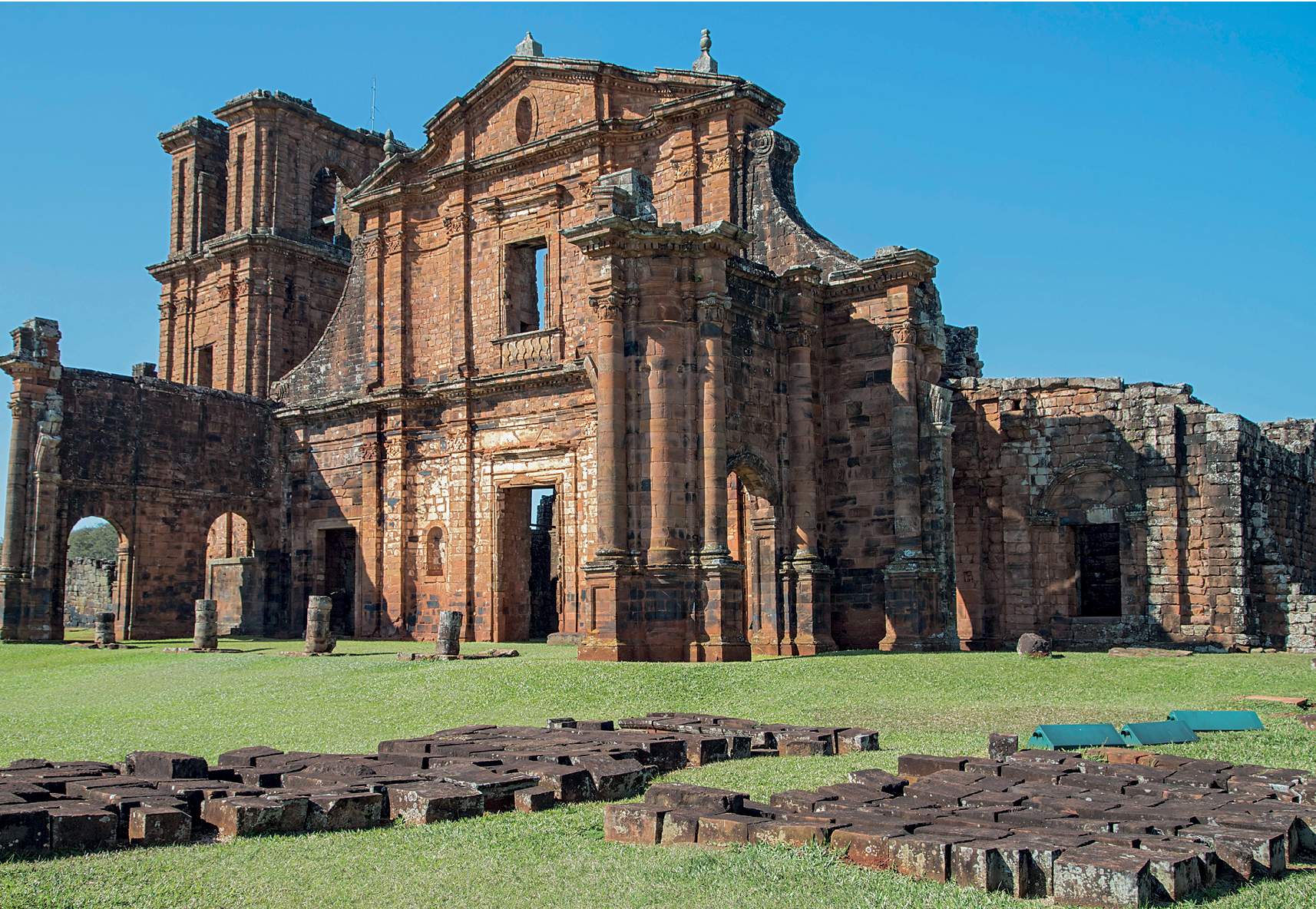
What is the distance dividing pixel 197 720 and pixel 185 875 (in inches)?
275

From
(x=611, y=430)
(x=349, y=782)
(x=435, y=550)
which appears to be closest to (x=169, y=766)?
(x=349, y=782)

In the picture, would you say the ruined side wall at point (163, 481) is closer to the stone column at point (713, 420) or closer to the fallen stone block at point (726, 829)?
the stone column at point (713, 420)

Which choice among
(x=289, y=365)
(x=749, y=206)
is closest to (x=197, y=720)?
(x=749, y=206)

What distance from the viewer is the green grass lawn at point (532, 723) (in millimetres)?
5492

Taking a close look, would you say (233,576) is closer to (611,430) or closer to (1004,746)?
(611,430)

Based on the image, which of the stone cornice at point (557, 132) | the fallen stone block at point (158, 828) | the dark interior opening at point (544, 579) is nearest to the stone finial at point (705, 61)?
the stone cornice at point (557, 132)

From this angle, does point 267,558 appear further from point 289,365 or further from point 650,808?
point 650,808

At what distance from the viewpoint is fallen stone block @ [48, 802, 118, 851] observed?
6.22m

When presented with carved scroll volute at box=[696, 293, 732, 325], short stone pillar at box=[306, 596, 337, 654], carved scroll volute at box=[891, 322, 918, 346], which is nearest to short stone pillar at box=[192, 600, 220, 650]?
short stone pillar at box=[306, 596, 337, 654]

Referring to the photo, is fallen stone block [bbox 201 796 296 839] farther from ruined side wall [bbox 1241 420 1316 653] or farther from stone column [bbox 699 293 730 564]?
ruined side wall [bbox 1241 420 1316 653]

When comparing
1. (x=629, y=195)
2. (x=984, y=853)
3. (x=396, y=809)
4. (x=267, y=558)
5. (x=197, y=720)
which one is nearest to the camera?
(x=984, y=853)

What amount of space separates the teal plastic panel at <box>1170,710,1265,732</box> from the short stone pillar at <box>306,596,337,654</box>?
49.7 feet

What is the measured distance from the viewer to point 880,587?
66.5 ft

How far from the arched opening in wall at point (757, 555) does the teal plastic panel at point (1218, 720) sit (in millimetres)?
9459
